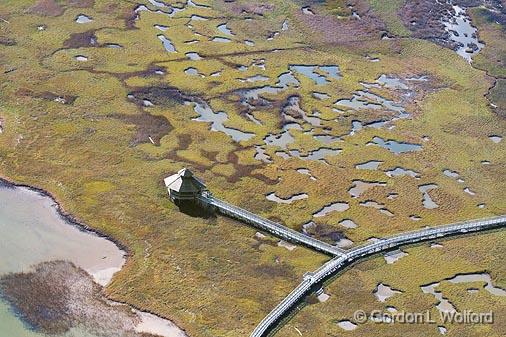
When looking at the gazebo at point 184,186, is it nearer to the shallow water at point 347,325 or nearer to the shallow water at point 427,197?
the shallow water at point 347,325

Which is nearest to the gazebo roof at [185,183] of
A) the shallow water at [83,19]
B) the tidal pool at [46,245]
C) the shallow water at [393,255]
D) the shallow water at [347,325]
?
the tidal pool at [46,245]

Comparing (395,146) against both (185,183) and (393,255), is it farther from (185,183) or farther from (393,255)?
(185,183)

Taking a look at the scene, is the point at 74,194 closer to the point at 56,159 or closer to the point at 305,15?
the point at 56,159

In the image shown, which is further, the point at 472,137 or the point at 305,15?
the point at 305,15

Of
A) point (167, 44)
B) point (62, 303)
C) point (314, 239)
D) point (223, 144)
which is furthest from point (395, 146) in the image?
point (62, 303)

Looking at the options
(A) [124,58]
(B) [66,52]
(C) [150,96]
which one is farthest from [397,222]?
(B) [66,52]

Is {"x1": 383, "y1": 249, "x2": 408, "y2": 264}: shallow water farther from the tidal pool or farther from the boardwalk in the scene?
the tidal pool

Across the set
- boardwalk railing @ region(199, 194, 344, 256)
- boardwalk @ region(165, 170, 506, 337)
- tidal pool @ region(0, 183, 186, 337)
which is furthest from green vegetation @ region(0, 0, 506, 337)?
tidal pool @ region(0, 183, 186, 337)

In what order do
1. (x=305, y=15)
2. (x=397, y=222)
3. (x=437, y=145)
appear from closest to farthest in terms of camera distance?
(x=397, y=222) → (x=437, y=145) → (x=305, y=15)
